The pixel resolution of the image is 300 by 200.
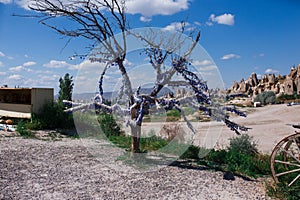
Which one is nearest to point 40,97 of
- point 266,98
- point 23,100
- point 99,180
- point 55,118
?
point 55,118

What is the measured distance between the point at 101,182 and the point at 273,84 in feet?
140

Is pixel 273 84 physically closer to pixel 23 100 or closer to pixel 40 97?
pixel 23 100

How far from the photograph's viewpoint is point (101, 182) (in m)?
4.48

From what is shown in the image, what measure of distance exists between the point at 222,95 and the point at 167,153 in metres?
2.36

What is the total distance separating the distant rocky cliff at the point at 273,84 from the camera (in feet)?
121

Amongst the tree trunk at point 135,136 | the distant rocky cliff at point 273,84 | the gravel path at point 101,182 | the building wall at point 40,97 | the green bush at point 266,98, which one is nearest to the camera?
the gravel path at point 101,182

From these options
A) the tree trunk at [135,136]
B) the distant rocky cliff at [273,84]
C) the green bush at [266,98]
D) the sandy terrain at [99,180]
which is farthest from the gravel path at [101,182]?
the distant rocky cliff at [273,84]

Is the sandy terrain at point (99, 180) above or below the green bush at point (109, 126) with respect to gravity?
below

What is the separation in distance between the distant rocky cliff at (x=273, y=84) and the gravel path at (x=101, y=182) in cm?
3121

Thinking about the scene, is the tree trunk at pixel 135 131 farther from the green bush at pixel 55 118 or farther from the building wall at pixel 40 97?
the building wall at pixel 40 97

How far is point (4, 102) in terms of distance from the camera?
43.0 feet

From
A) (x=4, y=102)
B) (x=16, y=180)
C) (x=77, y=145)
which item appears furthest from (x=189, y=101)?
(x=4, y=102)

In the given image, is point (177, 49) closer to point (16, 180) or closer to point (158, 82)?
point (158, 82)

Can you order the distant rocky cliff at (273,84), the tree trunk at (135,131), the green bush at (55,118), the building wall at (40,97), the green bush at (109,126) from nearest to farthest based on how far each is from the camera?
1. the tree trunk at (135,131)
2. the green bush at (109,126)
3. the green bush at (55,118)
4. the building wall at (40,97)
5. the distant rocky cliff at (273,84)
